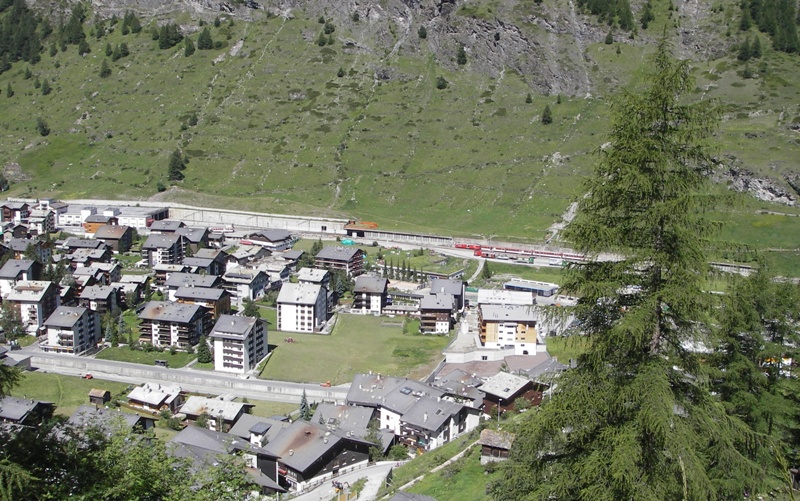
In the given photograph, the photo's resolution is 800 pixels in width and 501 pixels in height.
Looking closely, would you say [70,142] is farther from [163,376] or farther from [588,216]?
[588,216]

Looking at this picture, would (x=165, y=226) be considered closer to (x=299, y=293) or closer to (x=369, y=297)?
(x=299, y=293)

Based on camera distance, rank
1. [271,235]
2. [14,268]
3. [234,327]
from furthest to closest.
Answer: [271,235] → [14,268] → [234,327]

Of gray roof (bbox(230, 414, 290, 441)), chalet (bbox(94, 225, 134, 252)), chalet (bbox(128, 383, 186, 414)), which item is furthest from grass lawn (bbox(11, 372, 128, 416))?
chalet (bbox(94, 225, 134, 252))

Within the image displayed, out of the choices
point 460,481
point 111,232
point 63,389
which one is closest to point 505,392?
point 460,481

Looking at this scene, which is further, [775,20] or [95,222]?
[775,20]

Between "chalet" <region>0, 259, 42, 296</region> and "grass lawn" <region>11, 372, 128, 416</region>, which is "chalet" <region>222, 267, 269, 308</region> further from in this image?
"grass lawn" <region>11, 372, 128, 416</region>

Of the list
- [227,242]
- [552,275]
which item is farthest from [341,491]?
[227,242]
